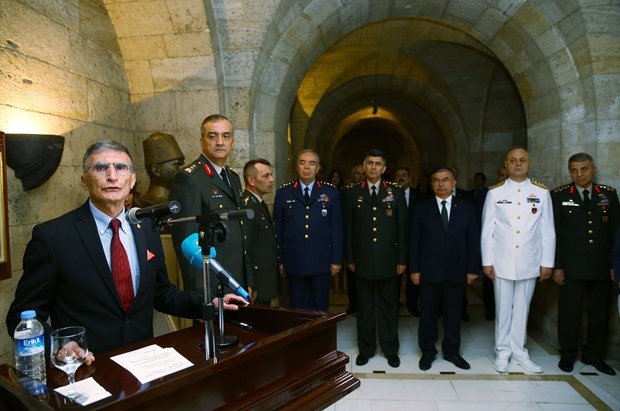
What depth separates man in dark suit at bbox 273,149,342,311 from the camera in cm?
377

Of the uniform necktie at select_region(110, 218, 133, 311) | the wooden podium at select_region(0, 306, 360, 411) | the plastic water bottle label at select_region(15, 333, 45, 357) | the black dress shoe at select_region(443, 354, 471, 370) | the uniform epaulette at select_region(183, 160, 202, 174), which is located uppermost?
the uniform epaulette at select_region(183, 160, 202, 174)

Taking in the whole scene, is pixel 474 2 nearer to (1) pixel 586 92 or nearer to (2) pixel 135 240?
(1) pixel 586 92

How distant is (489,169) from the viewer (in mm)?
8836

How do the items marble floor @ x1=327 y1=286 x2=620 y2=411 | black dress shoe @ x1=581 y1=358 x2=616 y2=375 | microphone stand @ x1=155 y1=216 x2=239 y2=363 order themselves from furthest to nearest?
black dress shoe @ x1=581 y1=358 x2=616 y2=375, marble floor @ x1=327 y1=286 x2=620 y2=411, microphone stand @ x1=155 y1=216 x2=239 y2=363

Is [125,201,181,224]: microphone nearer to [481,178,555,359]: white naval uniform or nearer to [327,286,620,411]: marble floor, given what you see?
[327,286,620,411]: marble floor

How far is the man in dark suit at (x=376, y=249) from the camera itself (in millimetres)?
3822

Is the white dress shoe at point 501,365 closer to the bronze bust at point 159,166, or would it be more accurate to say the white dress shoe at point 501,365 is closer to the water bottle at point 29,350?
the bronze bust at point 159,166

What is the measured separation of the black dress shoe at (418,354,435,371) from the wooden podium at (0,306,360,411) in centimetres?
245

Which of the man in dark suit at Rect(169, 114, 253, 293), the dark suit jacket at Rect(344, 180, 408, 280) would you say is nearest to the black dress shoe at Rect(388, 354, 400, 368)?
the dark suit jacket at Rect(344, 180, 408, 280)

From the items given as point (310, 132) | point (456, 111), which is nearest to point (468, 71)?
point (456, 111)

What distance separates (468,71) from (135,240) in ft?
27.7

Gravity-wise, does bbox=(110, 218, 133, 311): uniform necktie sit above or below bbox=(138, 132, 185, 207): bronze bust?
below

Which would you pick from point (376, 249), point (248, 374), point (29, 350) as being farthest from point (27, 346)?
point (376, 249)

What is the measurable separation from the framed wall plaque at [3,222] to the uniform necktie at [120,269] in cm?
121
